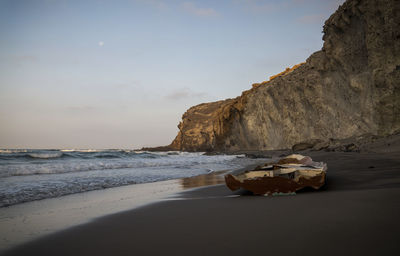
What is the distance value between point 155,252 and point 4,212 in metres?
3.06

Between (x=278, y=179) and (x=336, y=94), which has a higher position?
(x=336, y=94)

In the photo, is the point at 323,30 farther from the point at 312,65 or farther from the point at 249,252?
the point at 249,252

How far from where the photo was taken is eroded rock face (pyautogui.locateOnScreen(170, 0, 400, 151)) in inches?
568

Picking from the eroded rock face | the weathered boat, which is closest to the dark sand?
the weathered boat

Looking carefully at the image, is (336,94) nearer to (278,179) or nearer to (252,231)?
(278,179)

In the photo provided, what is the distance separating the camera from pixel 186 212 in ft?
9.18

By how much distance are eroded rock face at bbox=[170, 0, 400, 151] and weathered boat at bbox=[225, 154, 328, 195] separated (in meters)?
14.0

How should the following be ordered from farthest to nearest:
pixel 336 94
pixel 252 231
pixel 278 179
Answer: pixel 336 94, pixel 278 179, pixel 252 231

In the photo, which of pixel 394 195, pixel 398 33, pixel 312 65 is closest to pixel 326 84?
pixel 312 65

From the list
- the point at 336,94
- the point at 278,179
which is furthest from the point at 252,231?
the point at 336,94

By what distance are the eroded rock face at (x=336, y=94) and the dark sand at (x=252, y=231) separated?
600 inches

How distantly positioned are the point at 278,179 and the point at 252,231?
5.73 ft

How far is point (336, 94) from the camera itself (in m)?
23.4

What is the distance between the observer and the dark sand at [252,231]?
1.47 metres
